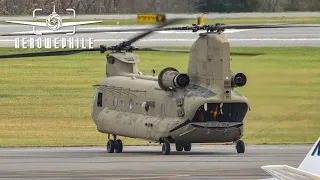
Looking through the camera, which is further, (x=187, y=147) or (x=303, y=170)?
(x=187, y=147)

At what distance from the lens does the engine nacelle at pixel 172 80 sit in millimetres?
35094

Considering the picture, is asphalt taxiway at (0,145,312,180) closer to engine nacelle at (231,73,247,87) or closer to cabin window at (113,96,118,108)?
cabin window at (113,96,118,108)

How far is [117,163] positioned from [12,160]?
10.6 ft

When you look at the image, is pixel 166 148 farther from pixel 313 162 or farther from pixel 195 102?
pixel 313 162

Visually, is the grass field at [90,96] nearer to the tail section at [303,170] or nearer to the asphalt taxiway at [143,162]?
the asphalt taxiway at [143,162]

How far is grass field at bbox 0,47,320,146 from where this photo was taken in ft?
111

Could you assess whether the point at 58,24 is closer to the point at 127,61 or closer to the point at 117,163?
the point at 127,61

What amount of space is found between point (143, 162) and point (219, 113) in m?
3.07

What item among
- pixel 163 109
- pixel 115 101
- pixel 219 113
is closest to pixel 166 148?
pixel 163 109

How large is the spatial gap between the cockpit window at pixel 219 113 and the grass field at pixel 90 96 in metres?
0.50

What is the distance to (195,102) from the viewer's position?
113 feet

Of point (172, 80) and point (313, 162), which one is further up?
point (313, 162)

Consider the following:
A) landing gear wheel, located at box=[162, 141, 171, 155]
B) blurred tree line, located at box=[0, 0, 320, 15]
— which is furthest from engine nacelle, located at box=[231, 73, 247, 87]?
blurred tree line, located at box=[0, 0, 320, 15]

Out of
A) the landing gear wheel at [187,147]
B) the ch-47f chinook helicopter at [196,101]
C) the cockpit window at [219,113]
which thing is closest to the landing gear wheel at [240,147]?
the ch-47f chinook helicopter at [196,101]
